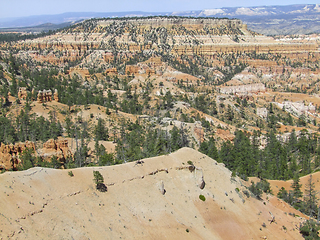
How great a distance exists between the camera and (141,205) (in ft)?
122

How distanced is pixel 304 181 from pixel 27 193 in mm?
51293

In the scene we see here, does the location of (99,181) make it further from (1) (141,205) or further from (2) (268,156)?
(2) (268,156)

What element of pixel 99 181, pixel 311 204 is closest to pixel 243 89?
pixel 311 204

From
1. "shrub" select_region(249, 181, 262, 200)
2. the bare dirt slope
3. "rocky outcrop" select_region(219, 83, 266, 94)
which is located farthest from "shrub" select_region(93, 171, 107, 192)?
"rocky outcrop" select_region(219, 83, 266, 94)

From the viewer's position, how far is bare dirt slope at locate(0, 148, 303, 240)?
95.9 feet

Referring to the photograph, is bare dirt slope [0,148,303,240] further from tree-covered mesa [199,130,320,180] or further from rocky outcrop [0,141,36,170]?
rocky outcrop [0,141,36,170]

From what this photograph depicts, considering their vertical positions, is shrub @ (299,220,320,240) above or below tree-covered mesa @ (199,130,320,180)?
above

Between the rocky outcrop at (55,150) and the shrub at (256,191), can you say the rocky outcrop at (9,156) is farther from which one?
the shrub at (256,191)

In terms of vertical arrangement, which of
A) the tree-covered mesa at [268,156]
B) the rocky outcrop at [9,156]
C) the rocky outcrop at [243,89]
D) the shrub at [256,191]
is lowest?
the rocky outcrop at [243,89]

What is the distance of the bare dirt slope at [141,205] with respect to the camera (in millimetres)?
29234

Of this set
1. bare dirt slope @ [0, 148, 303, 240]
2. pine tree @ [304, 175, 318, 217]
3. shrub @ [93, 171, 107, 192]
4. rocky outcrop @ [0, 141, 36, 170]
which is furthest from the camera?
pine tree @ [304, 175, 318, 217]

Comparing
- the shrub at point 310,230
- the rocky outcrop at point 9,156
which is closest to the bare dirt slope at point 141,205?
the shrub at point 310,230

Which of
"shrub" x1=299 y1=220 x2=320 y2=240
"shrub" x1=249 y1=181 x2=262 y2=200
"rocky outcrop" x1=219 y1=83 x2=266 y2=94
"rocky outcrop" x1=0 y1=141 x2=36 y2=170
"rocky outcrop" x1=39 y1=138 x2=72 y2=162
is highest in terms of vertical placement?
"rocky outcrop" x1=0 y1=141 x2=36 y2=170

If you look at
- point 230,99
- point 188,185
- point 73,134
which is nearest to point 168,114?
point 73,134
